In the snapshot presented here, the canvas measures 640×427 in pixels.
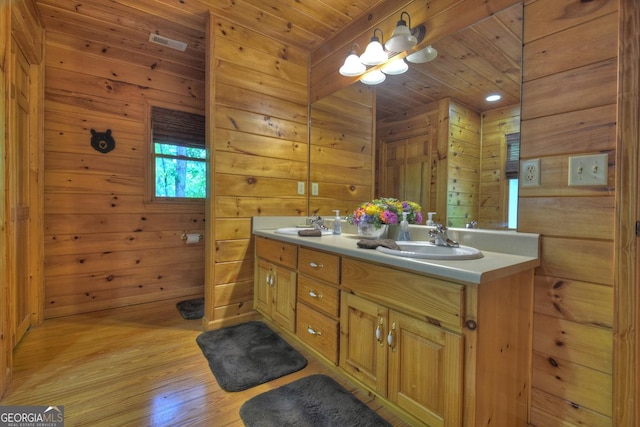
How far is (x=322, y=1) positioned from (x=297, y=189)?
1.41 m

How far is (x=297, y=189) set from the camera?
2561 mm

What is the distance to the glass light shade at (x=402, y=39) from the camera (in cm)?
167

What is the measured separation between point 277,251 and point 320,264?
0.51m

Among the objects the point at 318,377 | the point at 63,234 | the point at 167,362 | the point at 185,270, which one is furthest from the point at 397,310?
the point at 63,234

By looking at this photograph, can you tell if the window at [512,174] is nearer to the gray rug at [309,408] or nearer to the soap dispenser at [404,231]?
the soap dispenser at [404,231]

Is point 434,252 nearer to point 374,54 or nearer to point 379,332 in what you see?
point 379,332

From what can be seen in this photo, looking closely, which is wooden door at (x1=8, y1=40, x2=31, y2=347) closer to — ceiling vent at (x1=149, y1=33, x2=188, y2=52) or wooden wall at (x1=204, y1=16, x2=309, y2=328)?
ceiling vent at (x1=149, y1=33, x2=188, y2=52)

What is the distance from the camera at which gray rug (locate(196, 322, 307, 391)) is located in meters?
1.59

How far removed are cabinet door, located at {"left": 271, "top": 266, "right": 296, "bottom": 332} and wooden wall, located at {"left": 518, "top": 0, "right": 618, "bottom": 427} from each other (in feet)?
4.15

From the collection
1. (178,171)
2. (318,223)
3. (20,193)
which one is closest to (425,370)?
(318,223)

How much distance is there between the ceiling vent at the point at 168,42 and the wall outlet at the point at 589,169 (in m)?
2.90

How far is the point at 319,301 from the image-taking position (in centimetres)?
Result: 162

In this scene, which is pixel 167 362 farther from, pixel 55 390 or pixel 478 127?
pixel 478 127

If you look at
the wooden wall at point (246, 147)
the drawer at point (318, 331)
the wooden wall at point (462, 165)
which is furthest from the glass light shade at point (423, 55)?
the drawer at point (318, 331)
